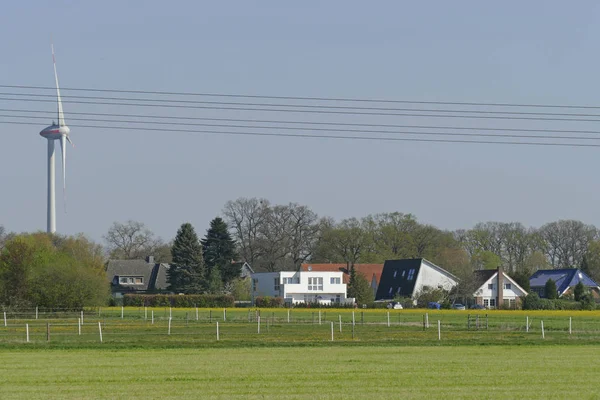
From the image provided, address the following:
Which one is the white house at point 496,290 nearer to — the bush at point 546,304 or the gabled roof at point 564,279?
the bush at point 546,304

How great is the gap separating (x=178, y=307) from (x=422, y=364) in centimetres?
7786

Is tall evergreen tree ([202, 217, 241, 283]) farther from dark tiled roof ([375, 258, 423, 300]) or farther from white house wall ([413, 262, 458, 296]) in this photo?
white house wall ([413, 262, 458, 296])

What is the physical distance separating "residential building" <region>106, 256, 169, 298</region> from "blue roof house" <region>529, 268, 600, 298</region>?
52073 mm

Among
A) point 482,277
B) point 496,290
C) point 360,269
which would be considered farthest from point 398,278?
point 496,290

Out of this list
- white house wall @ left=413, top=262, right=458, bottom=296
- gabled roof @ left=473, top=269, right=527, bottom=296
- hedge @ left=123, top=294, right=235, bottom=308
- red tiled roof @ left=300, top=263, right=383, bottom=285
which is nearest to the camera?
hedge @ left=123, top=294, right=235, bottom=308

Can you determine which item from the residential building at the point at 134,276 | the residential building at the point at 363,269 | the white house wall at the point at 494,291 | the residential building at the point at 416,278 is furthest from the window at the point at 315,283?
the residential building at the point at 134,276

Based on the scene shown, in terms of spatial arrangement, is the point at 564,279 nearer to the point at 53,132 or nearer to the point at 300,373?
the point at 53,132

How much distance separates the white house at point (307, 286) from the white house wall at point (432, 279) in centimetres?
972

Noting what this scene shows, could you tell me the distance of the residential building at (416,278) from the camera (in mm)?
122062

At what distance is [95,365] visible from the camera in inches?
1276

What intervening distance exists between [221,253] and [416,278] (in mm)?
24894

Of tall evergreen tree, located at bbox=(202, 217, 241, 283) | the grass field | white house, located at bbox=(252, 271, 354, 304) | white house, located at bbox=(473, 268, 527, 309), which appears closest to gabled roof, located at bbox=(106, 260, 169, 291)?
tall evergreen tree, located at bbox=(202, 217, 241, 283)

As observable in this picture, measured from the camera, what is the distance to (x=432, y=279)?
404 ft

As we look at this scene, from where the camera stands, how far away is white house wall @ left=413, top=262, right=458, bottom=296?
122188 mm
